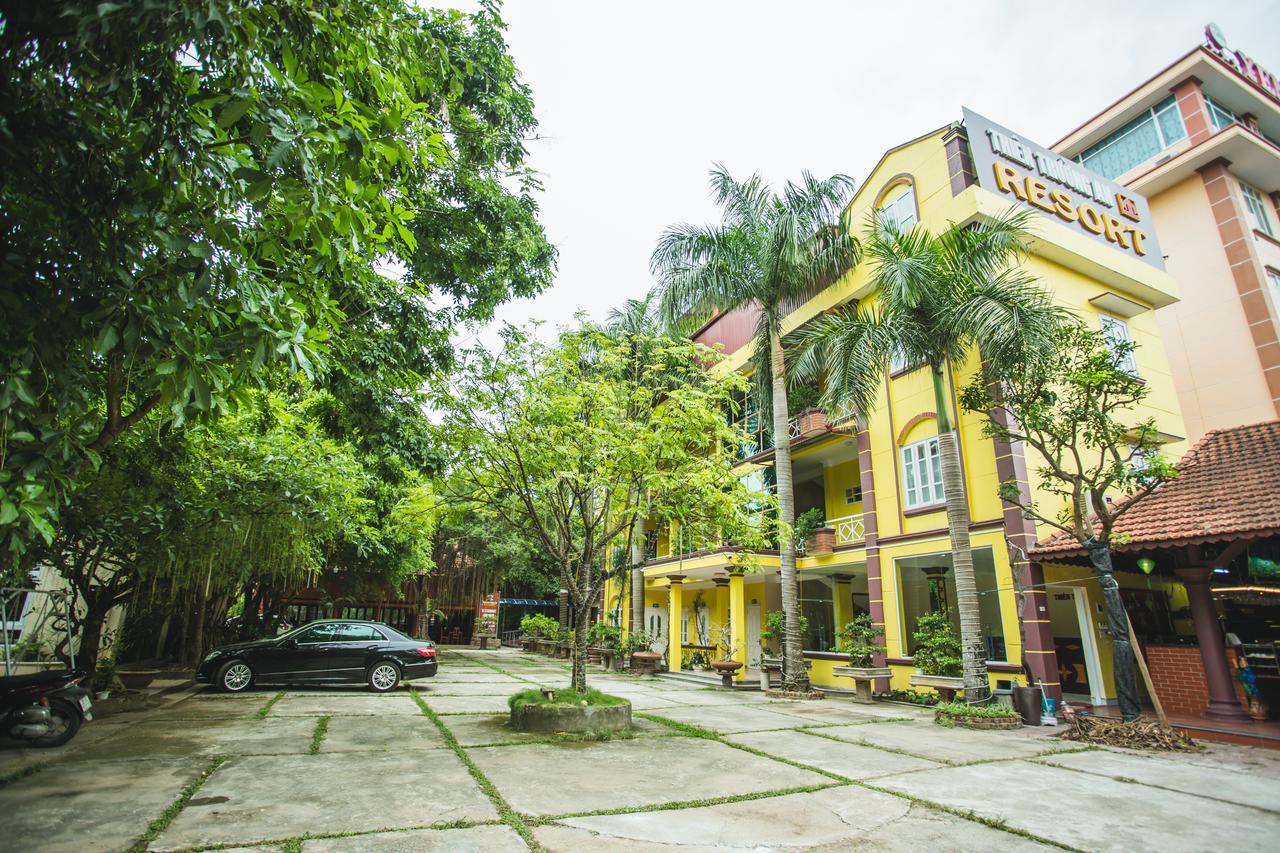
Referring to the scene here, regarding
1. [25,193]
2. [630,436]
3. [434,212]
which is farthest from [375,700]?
[25,193]

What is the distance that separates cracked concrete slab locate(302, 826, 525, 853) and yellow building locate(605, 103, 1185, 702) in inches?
322

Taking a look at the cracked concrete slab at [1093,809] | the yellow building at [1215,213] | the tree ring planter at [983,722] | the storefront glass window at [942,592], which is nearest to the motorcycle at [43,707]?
the cracked concrete slab at [1093,809]

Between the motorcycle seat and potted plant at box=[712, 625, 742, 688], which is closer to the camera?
the motorcycle seat

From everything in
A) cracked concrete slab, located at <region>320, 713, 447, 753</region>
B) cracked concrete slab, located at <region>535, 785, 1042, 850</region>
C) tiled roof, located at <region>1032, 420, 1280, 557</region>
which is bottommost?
cracked concrete slab, located at <region>535, 785, 1042, 850</region>

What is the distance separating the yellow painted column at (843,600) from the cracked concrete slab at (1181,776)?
996cm

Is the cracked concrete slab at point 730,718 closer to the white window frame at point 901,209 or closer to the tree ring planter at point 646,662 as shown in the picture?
the tree ring planter at point 646,662

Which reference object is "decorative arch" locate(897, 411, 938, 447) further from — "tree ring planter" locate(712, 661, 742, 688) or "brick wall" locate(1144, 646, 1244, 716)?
"tree ring planter" locate(712, 661, 742, 688)

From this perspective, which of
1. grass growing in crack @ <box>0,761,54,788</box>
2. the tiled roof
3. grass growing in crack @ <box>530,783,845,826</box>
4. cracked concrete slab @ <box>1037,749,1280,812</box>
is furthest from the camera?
the tiled roof

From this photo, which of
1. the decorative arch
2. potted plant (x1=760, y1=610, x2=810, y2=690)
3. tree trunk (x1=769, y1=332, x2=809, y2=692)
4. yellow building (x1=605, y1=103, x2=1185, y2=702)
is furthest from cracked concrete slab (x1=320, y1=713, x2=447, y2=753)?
the decorative arch

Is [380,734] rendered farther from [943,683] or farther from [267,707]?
[943,683]

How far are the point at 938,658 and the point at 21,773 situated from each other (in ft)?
44.4

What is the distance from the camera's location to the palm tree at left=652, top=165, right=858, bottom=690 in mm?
15031

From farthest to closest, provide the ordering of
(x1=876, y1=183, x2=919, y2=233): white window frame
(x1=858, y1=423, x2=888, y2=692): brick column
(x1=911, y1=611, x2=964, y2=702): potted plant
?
(x1=876, y1=183, x2=919, y2=233): white window frame → (x1=858, y1=423, x2=888, y2=692): brick column → (x1=911, y1=611, x2=964, y2=702): potted plant

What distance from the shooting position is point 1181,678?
1072 centimetres
